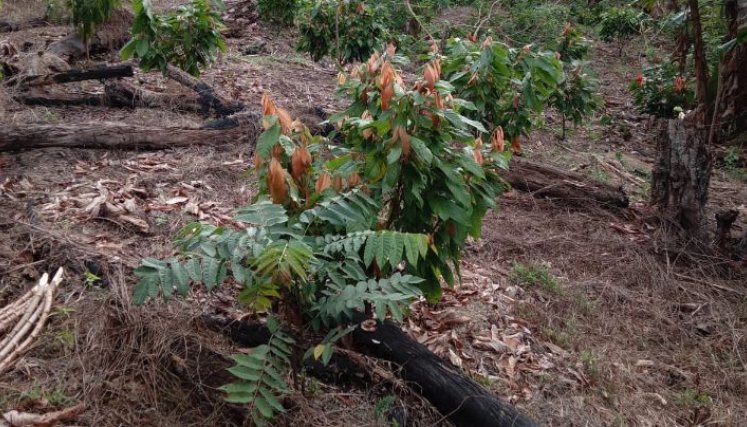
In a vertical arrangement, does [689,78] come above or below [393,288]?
above

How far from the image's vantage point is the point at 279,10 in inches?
419

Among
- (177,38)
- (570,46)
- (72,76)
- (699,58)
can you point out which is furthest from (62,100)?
(570,46)

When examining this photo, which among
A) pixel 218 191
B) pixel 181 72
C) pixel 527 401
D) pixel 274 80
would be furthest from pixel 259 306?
pixel 274 80

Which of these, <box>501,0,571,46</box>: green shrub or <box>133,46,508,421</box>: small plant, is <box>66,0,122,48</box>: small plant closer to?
<box>133,46,508,421</box>: small plant

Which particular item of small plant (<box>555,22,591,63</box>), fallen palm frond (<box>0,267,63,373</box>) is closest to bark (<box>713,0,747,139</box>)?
small plant (<box>555,22,591,63</box>)

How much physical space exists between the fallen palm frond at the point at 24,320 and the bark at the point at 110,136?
2424 millimetres

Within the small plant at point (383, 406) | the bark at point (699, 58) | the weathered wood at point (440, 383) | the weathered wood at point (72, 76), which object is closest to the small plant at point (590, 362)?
the weathered wood at point (440, 383)

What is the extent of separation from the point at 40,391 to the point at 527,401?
87.5 inches

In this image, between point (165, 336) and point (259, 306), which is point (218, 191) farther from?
point (259, 306)

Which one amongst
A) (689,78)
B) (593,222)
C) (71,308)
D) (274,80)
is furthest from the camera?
(689,78)

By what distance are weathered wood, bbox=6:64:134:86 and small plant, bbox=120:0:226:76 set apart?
249mm

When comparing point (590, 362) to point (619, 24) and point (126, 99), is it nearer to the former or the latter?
point (126, 99)

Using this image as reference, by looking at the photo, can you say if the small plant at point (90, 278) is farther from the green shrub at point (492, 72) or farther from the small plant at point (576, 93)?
the small plant at point (576, 93)

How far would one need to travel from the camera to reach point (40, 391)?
7.90ft
